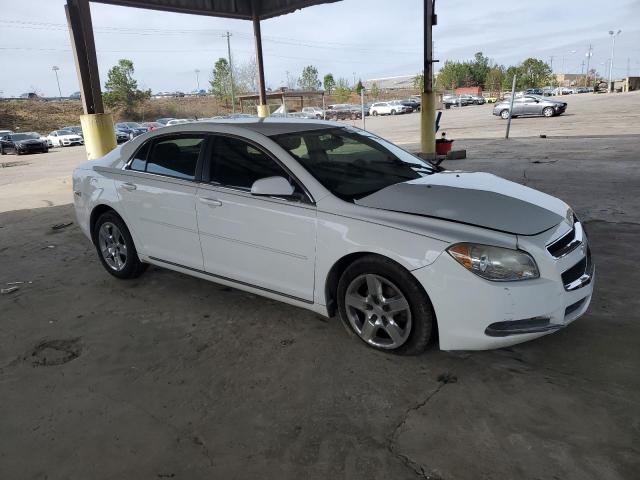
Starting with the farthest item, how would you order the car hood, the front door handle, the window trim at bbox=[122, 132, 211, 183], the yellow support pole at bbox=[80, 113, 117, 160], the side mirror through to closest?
the yellow support pole at bbox=[80, 113, 117, 160], the window trim at bbox=[122, 132, 211, 183], the front door handle, the side mirror, the car hood

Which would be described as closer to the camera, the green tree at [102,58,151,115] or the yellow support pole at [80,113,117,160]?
the yellow support pole at [80,113,117,160]

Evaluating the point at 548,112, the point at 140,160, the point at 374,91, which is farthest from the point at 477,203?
the point at 374,91

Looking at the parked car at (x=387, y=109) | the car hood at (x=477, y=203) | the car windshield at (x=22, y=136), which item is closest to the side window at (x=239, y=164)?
the car hood at (x=477, y=203)

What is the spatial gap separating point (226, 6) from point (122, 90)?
5431 cm

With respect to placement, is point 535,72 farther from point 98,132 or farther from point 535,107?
point 98,132

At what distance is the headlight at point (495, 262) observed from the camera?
108 inches

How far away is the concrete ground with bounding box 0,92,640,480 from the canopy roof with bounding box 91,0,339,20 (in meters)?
10.2

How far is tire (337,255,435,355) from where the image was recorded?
2941 millimetres

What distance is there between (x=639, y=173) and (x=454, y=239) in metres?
8.18

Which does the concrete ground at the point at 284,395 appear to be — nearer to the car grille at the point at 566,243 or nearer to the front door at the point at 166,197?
the front door at the point at 166,197

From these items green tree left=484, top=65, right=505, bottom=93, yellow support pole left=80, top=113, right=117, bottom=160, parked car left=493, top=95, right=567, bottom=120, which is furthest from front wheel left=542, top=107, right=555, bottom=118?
green tree left=484, top=65, right=505, bottom=93

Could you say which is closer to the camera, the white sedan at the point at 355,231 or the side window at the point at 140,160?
the white sedan at the point at 355,231

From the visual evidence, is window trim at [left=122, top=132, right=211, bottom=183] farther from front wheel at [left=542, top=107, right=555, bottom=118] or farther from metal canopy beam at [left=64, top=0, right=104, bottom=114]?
front wheel at [left=542, top=107, right=555, bottom=118]

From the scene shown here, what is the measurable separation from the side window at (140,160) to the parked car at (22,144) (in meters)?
29.7
